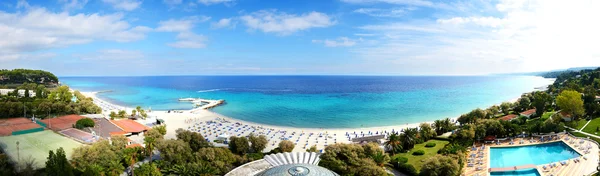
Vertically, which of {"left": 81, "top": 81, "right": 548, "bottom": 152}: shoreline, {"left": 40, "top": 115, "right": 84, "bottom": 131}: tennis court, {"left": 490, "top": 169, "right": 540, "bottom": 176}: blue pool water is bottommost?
{"left": 81, "top": 81, "right": 548, "bottom": 152}: shoreline

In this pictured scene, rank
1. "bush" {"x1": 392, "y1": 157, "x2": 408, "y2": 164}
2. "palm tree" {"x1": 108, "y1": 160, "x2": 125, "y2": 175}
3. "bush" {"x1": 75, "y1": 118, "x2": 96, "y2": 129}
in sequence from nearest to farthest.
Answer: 1. "palm tree" {"x1": 108, "y1": 160, "x2": 125, "y2": 175}
2. "bush" {"x1": 392, "y1": 157, "x2": 408, "y2": 164}
3. "bush" {"x1": 75, "y1": 118, "x2": 96, "y2": 129}

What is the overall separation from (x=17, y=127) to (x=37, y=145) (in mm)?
12703

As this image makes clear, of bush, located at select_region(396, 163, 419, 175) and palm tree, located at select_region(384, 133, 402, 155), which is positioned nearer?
bush, located at select_region(396, 163, 419, 175)

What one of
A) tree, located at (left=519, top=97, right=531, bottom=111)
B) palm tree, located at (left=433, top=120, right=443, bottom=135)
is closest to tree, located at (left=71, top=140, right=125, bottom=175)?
palm tree, located at (left=433, top=120, right=443, bottom=135)

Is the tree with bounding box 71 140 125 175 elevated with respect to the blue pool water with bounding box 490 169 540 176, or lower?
elevated

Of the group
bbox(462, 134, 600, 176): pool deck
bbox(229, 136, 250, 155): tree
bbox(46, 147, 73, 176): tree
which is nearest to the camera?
bbox(46, 147, 73, 176): tree

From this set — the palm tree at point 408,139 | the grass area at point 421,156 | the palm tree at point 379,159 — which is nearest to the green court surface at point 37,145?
the palm tree at point 379,159

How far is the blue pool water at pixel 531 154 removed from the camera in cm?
3216

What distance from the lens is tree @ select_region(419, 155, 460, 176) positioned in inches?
1001

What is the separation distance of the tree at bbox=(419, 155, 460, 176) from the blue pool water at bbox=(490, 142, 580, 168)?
842 centimetres

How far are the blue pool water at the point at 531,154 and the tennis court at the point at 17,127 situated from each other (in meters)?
62.0

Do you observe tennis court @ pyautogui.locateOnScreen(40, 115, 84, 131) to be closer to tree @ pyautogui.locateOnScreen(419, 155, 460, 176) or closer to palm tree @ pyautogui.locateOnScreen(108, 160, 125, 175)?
palm tree @ pyautogui.locateOnScreen(108, 160, 125, 175)

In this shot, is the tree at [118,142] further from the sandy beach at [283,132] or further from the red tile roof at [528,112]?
the red tile roof at [528,112]

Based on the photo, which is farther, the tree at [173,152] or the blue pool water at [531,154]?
the blue pool water at [531,154]
